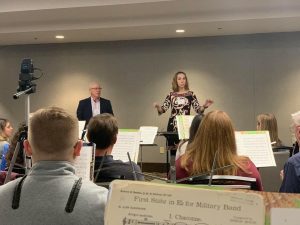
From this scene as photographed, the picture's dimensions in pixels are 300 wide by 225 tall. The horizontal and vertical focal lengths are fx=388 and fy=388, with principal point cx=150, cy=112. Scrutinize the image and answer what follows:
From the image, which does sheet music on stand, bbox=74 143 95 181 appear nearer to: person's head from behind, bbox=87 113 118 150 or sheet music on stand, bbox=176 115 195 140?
person's head from behind, bbox=87 113 118 150

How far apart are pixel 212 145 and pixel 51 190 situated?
1063mm

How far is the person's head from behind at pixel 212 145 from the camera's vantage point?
1940mm

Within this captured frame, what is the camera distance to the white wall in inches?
259

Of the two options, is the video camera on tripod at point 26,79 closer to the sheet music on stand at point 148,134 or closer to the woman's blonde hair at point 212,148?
the woman's blonde hair at point 212,148

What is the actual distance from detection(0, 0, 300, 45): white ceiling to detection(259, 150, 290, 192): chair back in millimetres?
2470

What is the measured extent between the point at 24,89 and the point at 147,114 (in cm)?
436

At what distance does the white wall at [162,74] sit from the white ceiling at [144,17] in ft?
1.26

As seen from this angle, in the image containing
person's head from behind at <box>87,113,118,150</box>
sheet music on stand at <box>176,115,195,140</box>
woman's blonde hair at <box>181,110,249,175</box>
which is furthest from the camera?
sheet music on stand at <box>176,115,195,140</box>

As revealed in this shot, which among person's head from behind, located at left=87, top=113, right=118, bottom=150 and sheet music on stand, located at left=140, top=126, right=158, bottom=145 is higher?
person's head from behind, located at left=87, top=113, right=118, bottom=150

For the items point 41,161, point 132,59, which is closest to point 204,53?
point 132,59

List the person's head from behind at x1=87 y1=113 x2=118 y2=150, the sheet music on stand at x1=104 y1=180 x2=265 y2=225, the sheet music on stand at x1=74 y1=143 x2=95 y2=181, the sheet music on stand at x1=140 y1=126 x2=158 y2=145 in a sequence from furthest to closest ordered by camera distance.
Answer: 1. the sheet music on stand at x1=140 y1=126 x2=158 y2=145
2. the person's head from behind at x1=87 y1=113 x2=118 y2=150
3. the sheet music on stand at x1=74 y1=143 x2=95 y2=181
4. the sheet music on stand at x1=104 y1=180 x2=265 y2=225

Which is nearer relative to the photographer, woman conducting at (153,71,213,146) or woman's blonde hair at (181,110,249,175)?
woman's blonde hair at (181,110,249,175)

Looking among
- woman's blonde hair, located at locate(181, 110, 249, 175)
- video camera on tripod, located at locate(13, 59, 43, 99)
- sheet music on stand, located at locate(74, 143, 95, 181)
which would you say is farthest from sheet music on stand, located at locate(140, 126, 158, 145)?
sheet music on stand, located at locate(74, 143, 95, 181)

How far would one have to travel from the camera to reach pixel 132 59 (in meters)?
7.18
